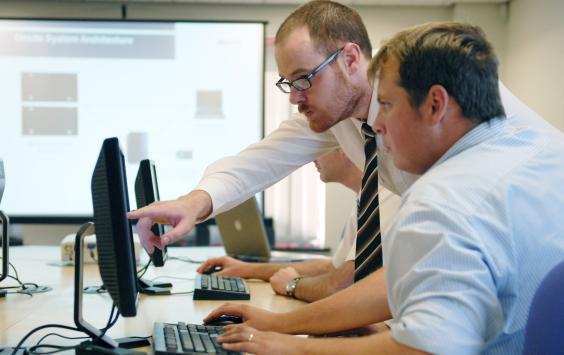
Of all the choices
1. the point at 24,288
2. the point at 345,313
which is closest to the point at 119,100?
the point at 24,288

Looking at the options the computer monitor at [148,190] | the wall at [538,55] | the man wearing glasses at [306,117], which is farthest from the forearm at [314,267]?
the wall at [538,55]

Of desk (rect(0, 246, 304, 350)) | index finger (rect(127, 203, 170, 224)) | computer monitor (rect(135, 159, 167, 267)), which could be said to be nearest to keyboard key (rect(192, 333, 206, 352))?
desk (rect(0, 246, 304, 350))

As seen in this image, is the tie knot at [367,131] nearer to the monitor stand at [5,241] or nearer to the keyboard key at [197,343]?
the keyboard key at [197,343]

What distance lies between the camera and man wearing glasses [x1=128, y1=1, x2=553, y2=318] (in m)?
1.64

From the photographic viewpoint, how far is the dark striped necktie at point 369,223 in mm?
1621

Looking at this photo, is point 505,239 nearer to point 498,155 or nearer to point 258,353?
point 498,155

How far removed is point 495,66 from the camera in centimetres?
104

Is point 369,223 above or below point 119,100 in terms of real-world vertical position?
below

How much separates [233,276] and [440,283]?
5.20 ft

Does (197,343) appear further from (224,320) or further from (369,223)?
(369,223)

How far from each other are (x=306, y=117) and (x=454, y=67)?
884 millimetres

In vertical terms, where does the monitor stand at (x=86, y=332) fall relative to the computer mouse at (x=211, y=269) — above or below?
above

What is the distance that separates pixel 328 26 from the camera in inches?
71.0

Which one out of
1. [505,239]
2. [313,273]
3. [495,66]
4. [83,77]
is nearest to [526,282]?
[505,239]
